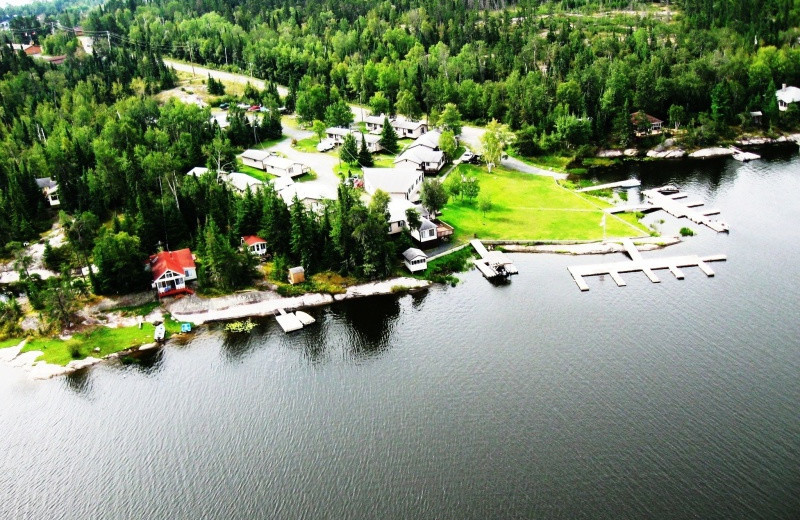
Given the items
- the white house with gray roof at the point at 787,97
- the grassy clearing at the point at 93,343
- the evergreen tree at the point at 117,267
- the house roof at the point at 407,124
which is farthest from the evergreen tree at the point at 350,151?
the white house with gray roof at the point at 787,97

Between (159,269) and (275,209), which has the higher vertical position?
(275,209)

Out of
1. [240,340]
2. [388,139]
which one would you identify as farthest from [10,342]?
[388,139]

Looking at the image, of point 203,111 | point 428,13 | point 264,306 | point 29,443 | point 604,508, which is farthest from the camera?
point 428,13

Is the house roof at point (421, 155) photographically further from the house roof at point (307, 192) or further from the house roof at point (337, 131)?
the house roof at point (307, 192)

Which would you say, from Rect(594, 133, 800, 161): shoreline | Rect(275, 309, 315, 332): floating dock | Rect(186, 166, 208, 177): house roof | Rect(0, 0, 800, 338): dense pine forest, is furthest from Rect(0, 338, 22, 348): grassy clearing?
Rect(594, 133, 800, 161): shoreline

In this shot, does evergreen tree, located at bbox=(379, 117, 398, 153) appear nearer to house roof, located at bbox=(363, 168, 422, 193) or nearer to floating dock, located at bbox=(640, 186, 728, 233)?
house roof, located at bbox=(363, 168, 422, 193)

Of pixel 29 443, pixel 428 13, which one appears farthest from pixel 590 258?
pixel 428 13

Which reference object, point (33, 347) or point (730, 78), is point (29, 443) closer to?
point (33, 347)
